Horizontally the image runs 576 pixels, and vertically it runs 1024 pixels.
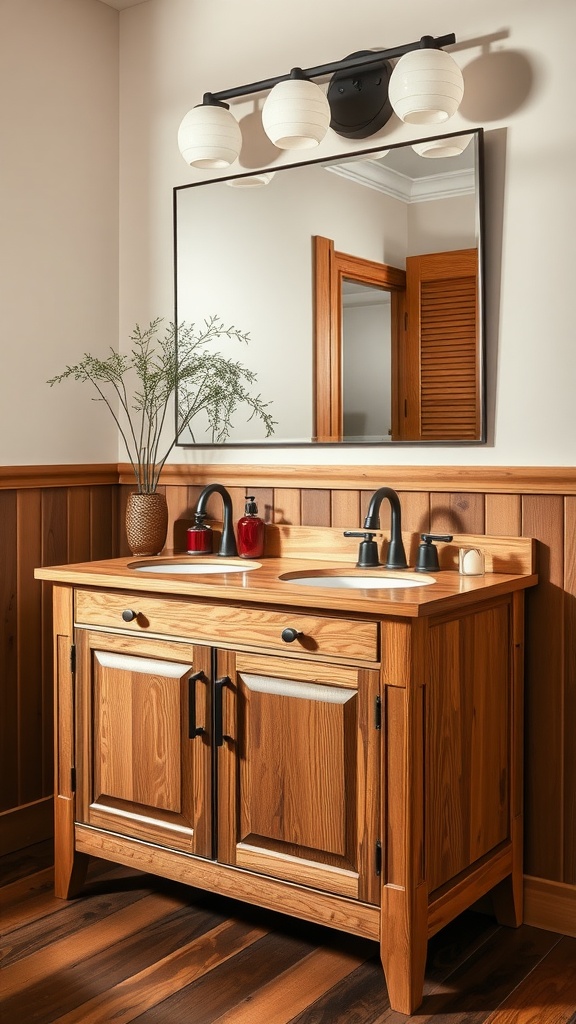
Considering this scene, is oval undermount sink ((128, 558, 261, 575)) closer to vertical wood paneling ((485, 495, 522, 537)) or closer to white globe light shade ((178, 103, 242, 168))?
vertical wood paneling ((485, 495, 522, 537))

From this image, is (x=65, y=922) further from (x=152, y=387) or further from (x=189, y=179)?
(x=189, y=179)

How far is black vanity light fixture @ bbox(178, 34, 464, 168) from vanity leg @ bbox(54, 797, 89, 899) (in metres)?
1.68

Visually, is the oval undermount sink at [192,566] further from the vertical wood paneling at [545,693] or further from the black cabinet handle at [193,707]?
the vertical wood paneling at [545,693]

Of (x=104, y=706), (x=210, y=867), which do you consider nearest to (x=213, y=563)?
(x=104, y=706)

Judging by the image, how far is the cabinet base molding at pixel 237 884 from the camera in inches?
74.6

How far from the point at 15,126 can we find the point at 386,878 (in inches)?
82.9

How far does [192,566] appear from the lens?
8.29 feet

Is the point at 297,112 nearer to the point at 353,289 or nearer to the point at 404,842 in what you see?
the point at 353,289

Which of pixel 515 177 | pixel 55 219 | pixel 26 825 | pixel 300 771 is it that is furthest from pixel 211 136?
pixel 26 825

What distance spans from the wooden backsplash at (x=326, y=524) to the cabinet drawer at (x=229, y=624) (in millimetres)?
465

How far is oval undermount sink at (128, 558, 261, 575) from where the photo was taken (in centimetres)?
247

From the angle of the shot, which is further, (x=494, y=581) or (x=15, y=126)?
(x=15, y=126)

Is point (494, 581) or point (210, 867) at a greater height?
point (494, 581)

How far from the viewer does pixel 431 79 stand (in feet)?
7.02
